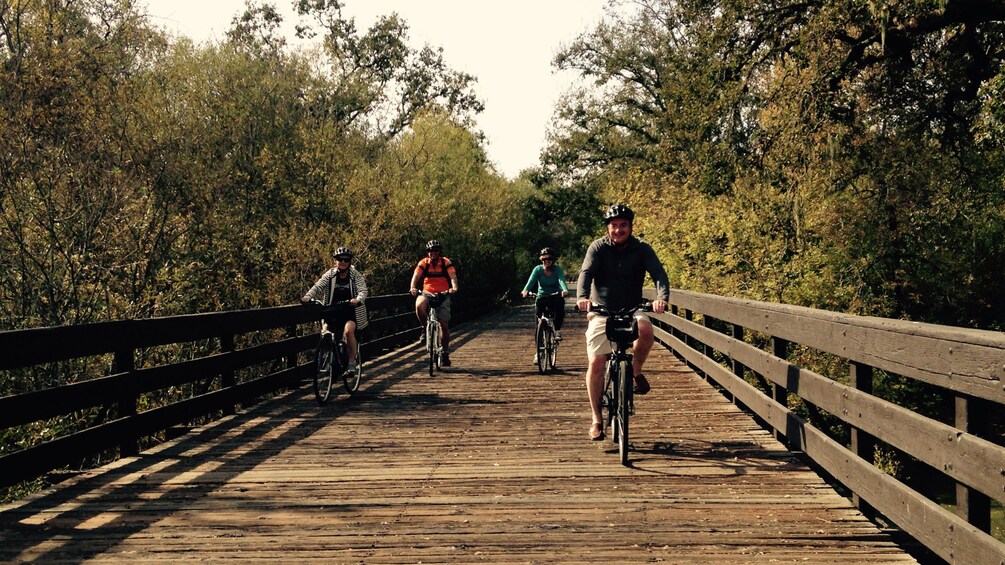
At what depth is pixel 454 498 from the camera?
6059mm

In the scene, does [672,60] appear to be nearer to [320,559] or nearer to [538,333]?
[538,333]

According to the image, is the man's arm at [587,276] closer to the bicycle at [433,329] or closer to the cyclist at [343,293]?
the cyclist at [343,293]

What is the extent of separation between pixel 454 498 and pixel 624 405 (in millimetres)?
1775

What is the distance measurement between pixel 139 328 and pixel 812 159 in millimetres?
11896

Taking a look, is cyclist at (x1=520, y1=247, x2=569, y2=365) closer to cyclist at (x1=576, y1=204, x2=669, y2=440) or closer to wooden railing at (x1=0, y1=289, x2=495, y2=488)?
wooden railing at (x1=0, y1=289, x2=495, y2=488)

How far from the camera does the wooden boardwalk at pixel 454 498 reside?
488cm

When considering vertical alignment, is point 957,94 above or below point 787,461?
above

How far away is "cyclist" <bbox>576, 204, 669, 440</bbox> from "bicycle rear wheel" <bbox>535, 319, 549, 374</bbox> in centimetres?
644

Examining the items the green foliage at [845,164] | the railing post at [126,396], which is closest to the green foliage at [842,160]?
the green foliage at [845,164]

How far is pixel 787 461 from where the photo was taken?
6.99 metres

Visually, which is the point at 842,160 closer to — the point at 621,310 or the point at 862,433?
the point at 621,310

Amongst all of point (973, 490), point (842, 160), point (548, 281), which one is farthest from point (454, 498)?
point (842, 160)

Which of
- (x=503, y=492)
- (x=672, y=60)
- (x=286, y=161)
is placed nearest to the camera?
(x=503, y=492)

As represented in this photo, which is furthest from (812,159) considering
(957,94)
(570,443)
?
(570,443)
